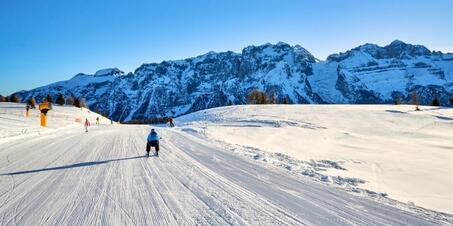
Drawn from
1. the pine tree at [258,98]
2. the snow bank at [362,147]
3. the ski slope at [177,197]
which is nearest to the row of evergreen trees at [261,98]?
the pine tree at [258,98]

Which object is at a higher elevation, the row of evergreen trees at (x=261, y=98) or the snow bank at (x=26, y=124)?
the row of evergreen trees at (x=261, y=98)

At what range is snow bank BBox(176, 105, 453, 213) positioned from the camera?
12742mm

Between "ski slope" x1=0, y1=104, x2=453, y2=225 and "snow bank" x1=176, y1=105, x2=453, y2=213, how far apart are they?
181 centimetres

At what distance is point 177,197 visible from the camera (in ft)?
30.9

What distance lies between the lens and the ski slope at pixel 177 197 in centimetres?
773

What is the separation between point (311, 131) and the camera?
3697cm

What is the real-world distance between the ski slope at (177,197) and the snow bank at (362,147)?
5.93 ft

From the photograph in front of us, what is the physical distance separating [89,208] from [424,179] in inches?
494

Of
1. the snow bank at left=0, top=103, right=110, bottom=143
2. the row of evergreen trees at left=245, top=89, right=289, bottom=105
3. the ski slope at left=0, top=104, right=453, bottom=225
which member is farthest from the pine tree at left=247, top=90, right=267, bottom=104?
the ski slope at left=0, top=104, right=453, bottom=225

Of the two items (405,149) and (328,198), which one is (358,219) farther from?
(405,149)

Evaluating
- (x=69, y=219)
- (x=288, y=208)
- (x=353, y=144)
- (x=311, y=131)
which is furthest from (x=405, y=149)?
(x=69, y=219)

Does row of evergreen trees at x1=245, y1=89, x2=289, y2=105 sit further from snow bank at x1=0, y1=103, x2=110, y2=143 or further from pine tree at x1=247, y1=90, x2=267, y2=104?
snow bank at x1=0, y1=103, x2=110, y2=143

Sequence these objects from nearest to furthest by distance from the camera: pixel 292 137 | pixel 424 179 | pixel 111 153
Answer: pixel 424 179
pixel 111 153
pixel 292 137

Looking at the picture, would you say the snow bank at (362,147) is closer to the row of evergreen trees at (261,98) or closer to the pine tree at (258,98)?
the pine tree at (258,98)
